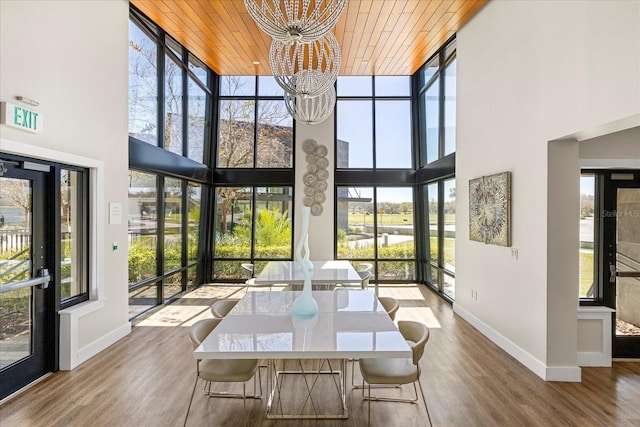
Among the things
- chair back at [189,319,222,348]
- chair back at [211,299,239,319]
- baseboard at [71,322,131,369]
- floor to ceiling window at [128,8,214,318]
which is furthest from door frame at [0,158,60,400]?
chair back at [189,319,222,348]

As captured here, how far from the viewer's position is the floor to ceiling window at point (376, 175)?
8531 millimetres

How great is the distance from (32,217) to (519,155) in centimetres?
507

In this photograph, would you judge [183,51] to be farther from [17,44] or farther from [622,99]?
[622,99]

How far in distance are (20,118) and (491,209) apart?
504 cm

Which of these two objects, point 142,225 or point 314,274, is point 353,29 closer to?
point 314,274

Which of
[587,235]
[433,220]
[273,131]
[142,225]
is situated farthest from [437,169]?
[142,225]

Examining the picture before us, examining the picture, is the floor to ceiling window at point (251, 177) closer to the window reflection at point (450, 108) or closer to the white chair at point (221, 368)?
the window reflection at point (450, 108)

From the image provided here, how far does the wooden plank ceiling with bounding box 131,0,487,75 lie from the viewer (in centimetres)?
496

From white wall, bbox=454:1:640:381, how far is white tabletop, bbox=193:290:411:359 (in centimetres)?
184

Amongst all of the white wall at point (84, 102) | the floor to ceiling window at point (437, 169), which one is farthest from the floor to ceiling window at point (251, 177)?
the white wall at point (84, 102)

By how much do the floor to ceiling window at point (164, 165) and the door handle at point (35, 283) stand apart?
1.77 m

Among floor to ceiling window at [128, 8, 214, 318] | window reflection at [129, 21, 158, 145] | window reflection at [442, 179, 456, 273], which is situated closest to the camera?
window reflection at [129, 21, 158, 145]

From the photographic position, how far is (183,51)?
23.3 ft

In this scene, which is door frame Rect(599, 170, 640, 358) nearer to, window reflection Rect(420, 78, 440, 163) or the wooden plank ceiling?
the wooden plank ceiling
